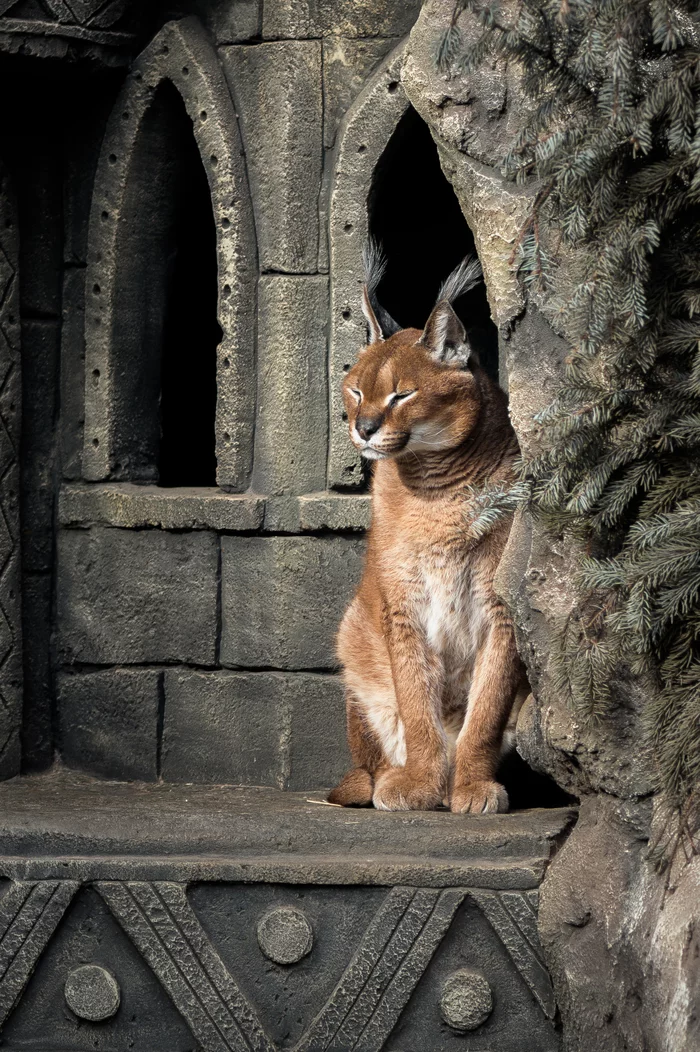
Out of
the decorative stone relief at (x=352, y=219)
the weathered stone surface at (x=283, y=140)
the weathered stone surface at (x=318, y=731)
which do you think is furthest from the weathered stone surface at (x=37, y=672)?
the weathered stone surface at (x=283, y=140)

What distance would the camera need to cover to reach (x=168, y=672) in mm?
5590

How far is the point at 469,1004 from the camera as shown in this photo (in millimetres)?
4121

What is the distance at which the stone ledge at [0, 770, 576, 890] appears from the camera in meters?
4.16

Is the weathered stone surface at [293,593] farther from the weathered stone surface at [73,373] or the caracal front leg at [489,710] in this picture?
the caracal front leg at [489,710]

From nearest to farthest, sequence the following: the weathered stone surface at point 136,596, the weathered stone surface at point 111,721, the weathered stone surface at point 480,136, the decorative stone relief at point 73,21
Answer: the weathered stone surface at point 480,136, the decorative stone relief at point 73,21, the weathered stone surface at point 136,596, the weathered stone surface at point 111,721

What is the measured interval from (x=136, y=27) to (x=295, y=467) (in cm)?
169

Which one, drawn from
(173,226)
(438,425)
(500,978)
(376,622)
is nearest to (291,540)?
(376,622)

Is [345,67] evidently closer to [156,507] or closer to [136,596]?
[156,507]

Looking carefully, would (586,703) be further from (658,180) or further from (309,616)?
(309,616)

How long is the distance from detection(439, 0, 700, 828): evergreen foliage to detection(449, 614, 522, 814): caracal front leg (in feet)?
2.54

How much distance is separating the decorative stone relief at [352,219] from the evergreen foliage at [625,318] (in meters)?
1.54

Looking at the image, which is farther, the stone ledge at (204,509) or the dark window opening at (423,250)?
the dark window opening at (423,250)

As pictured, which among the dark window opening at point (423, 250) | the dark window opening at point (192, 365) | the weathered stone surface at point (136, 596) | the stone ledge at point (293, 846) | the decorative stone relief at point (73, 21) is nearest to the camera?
the stone ledge at point (293, 846)

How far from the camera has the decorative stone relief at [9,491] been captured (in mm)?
5535
